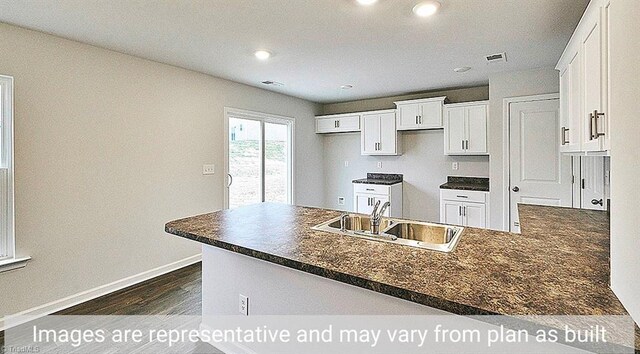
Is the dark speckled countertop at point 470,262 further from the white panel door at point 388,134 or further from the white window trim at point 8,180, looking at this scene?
the white panel door at point 388,134

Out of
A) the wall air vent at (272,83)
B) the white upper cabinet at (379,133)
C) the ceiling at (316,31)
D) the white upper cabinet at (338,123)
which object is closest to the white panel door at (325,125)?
the white upper cabinet at (338,123)

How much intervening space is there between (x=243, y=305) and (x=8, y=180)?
2113 millimetres

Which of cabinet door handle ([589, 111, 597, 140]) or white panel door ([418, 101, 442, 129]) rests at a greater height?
white panel door ([418, 101, 442, 129])

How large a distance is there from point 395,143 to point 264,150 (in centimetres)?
207

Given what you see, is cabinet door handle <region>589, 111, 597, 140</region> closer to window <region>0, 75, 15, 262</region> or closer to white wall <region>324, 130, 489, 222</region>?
white wall <region>324, 130, 489, 222</region>

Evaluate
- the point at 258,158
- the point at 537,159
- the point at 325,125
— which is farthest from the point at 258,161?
the point at 537,159

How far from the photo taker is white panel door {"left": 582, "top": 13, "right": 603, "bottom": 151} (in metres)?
1.45

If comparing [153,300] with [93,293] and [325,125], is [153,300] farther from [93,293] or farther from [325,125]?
[325,125]

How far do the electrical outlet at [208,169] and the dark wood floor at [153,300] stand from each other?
4.14ft

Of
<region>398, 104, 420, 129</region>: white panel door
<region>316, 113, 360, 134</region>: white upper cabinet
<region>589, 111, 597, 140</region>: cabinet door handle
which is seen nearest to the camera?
<region>589, 111, 597, 140</region>: cabinet door handle

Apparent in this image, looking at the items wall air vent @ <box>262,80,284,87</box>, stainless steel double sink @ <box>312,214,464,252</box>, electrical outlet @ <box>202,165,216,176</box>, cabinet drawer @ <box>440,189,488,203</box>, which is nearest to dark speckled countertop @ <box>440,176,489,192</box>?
cabinet drawer @ <box>440,189,488,203</box>

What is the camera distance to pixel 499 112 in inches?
147

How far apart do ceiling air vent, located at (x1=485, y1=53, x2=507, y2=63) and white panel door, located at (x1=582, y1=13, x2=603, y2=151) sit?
1439 millimetres

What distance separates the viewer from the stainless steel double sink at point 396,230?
1.77 metres
